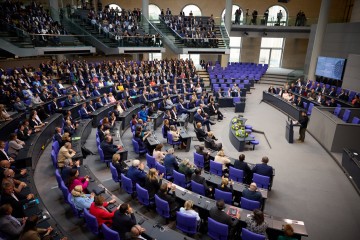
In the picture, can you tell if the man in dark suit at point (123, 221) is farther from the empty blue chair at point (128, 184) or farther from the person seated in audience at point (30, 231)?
the empty blue chair at point (128, 184)

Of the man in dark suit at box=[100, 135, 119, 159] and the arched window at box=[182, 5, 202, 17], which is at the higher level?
the arched window at box=[182, 5, 202, 17]

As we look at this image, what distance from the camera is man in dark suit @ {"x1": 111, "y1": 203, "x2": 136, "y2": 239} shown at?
4.63m

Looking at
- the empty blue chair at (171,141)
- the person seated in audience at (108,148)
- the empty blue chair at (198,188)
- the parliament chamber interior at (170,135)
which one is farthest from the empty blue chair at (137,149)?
the empty blue chair at (198,188)

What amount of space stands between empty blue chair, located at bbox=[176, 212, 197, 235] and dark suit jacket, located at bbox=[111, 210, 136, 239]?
1.05 metres

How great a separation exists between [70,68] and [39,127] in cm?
989

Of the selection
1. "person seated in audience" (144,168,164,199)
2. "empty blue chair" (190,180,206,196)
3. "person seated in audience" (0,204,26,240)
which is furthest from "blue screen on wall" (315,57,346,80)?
"person seated in audience" (0,204,26,240)

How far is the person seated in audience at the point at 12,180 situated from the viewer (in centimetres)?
539

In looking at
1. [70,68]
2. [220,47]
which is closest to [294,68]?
[220,47]

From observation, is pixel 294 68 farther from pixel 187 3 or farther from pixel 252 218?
pixel 252 218

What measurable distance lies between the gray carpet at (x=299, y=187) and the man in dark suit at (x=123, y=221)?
44.1 inches

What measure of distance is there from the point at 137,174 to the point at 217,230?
2363 millimetres

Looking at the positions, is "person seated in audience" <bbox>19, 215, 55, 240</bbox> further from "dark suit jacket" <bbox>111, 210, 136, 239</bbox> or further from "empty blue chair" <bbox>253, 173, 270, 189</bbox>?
"empty blue chair" <bbox>253, 173, 270, 189</bbox>

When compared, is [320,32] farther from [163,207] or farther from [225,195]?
[163,207]

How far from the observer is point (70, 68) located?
1805 centimetres
